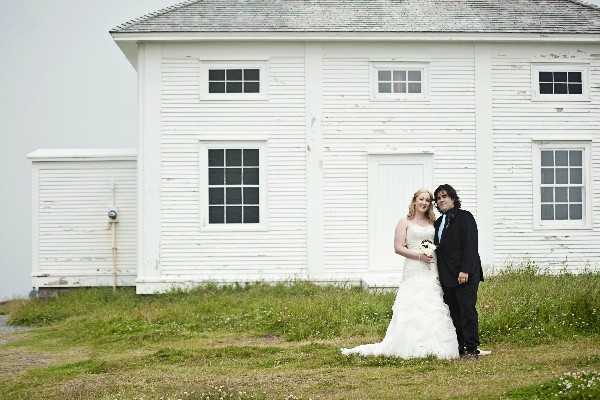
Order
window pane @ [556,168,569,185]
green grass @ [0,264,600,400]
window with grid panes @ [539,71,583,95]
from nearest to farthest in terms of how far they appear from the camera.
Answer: green grass @ [0,264,600,400] → window pane @ [556,168,569,185] → window with grid panes @ [539,71,583,95]

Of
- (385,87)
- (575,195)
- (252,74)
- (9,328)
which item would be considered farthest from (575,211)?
(9,328)

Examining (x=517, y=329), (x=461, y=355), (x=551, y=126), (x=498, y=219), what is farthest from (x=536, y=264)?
(x=461, y=355)

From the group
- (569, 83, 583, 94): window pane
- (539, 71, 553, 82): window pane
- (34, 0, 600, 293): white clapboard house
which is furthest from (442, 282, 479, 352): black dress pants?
(569, 83, 583, 94): window pane

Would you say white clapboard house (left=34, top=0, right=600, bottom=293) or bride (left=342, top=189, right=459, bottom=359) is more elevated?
white clapboard house (left=34, top=0, right=600, bottom=293)

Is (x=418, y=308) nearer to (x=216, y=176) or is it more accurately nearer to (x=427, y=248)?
(x=427, y=248)

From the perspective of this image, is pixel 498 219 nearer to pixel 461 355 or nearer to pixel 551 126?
pixel 551 126

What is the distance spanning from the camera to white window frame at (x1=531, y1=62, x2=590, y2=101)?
20.4m

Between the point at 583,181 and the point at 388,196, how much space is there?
4.35 metres

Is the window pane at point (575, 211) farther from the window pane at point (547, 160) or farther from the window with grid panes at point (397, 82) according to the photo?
the window with grid panes at point (397, 82)

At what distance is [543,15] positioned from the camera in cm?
2108

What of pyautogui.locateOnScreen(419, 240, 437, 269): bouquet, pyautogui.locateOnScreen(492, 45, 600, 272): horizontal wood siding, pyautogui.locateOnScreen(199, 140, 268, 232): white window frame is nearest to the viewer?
pyautogui.locateOnScreen(419, 240, 437, 269): bouquet

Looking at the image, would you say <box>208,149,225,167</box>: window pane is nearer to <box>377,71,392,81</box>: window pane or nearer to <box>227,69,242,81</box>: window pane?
<box>227,69,242,81</box>: window pane

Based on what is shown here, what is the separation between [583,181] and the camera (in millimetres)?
20391

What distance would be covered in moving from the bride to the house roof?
26.3ft
